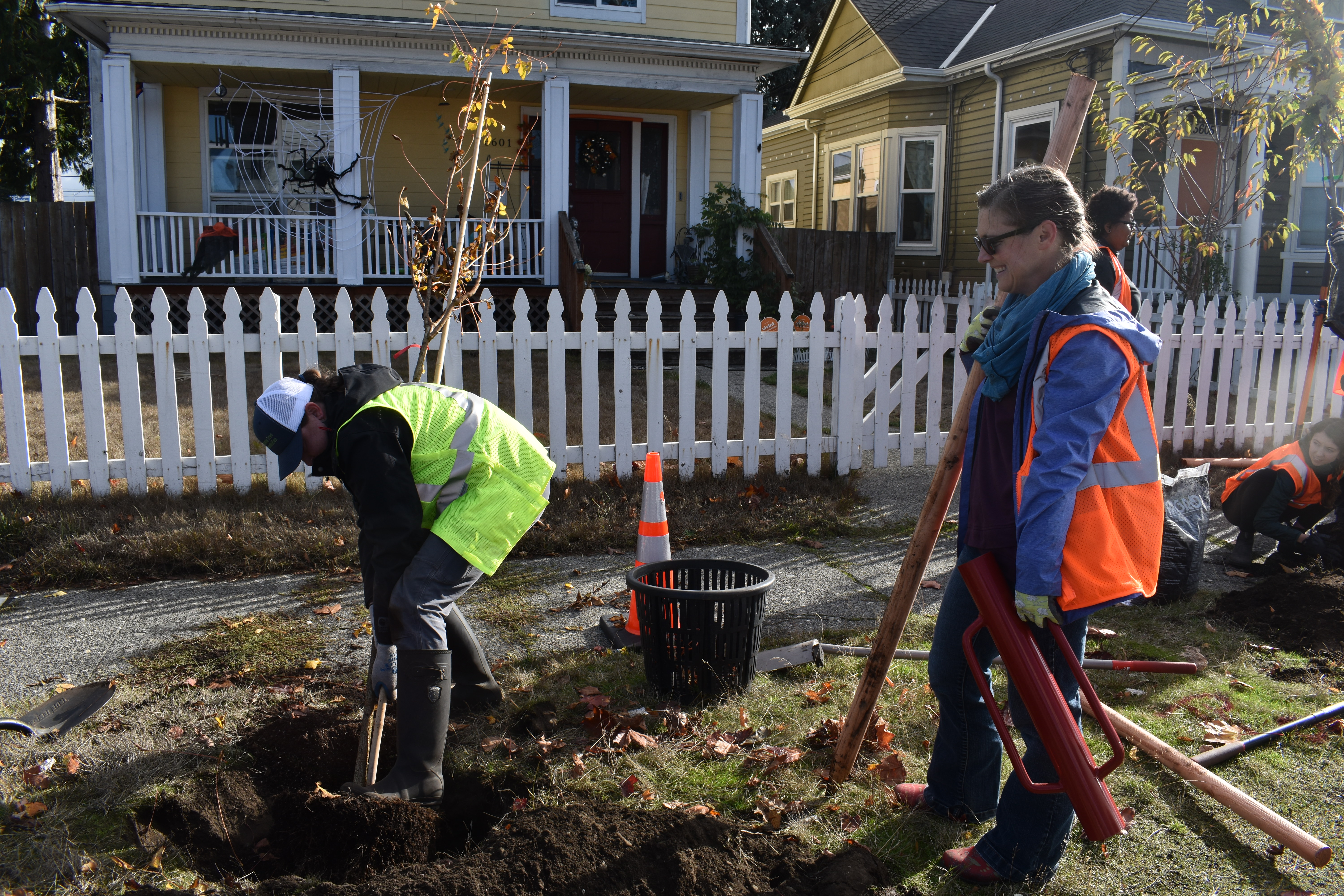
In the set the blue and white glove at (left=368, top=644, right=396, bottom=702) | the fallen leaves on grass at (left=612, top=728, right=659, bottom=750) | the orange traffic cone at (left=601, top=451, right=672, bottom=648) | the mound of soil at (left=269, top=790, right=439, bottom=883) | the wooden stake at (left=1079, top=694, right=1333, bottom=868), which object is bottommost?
the mound of soil at (left=269, top=790, right=439, bottom=883)

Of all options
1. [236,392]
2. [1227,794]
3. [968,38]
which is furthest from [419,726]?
[968,38]

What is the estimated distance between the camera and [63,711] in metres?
3.52

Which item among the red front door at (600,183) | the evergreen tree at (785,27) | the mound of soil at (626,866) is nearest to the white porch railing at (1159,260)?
the red front door at (600,183)

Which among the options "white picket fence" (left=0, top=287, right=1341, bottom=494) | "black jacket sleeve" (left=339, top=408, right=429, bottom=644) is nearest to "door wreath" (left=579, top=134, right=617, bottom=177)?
"white picket fence" (left=0, top=287, right=1341, bottom=494)

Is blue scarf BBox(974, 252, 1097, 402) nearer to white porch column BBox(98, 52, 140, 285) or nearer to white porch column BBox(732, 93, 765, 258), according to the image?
white porch column BBox(732, 93, 765, 258)

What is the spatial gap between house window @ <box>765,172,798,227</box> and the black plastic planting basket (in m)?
18.8

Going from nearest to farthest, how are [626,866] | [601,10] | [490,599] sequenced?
[626,866], [490,599], [601,10]

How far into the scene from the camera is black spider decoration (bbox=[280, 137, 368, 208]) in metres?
12.1

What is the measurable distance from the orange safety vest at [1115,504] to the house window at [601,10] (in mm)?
12829

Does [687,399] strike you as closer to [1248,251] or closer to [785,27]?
[1248,251]

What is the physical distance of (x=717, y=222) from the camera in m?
13.1

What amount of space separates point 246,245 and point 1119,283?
11086mm

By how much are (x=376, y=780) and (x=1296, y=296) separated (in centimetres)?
1560

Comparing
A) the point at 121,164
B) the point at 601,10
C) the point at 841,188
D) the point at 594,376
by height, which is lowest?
the point at 594,376
